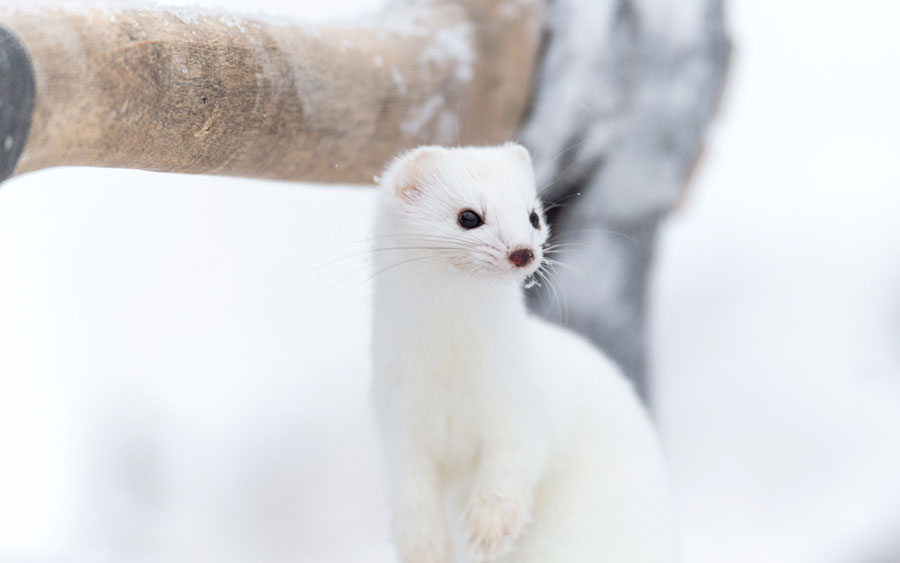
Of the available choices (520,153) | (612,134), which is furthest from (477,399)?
(612,134)

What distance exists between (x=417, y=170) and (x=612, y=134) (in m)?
1.27

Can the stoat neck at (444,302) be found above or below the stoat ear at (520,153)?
below

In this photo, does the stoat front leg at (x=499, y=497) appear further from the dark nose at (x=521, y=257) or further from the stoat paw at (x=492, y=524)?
the dark nose at (x=521, y=257)

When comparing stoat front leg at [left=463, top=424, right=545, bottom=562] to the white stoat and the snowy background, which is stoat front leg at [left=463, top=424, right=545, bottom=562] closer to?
the white stoat

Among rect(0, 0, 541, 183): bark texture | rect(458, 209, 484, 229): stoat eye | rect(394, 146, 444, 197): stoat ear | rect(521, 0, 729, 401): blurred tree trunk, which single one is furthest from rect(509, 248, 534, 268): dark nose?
rect(521, 0, 729, 401): blurred tree trunk

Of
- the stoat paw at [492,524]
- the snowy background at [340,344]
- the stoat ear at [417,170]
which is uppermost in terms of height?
the snowy background at [340,344]

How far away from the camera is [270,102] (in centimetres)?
189

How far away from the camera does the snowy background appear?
7.48 feet

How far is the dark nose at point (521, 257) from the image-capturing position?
1.39 metres

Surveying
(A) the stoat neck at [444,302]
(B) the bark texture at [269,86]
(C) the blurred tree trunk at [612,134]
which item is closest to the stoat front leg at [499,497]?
(A) the stoat neck at [444,302]

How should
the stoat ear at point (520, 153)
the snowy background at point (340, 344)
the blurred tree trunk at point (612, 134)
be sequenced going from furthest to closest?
the blurred tree trunk at point (612, 134), the snowy background at point (340, 344), the stoat ear at point (520, 153)

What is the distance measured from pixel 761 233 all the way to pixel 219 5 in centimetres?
244

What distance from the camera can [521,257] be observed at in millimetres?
1389

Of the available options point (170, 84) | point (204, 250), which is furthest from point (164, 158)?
point (204, 250)
